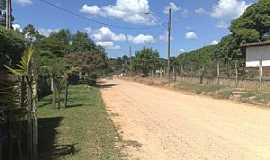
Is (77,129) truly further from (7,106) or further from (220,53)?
(220,53)

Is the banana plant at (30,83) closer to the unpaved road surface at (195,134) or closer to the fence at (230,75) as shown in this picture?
the unpaved road surface at (195,134)

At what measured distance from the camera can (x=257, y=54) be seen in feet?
157

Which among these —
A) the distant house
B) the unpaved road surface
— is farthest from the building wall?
the unpaved road surface

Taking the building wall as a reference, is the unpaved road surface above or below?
below

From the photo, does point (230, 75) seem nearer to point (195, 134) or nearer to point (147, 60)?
point (195, 134)

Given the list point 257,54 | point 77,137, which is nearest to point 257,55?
point 257,54

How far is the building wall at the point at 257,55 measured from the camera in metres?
46.2

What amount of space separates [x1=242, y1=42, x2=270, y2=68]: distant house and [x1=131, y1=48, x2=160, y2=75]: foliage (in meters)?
42.6

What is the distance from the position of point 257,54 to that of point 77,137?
1489 inches

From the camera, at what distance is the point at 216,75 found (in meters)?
43.0

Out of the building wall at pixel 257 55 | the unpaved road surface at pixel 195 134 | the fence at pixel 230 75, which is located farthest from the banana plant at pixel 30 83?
the building wall at pixel 257 55

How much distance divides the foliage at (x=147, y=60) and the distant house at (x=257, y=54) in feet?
140

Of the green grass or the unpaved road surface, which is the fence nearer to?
the unpaved road surface

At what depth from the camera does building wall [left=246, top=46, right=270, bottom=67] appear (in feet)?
152
